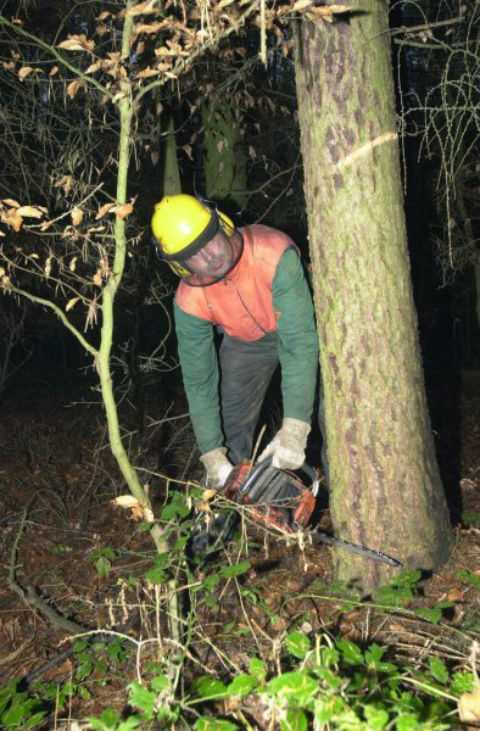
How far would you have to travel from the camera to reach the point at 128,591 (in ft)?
12.9

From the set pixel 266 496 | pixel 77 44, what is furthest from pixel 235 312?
pixel 77 44

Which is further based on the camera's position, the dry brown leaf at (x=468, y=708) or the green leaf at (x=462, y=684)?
the green leaf at (x=462, y=684)

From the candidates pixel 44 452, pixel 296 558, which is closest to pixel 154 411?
pixel 44 452

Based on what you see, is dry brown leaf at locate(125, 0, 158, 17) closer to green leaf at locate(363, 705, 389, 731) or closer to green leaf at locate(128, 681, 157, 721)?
green leaf at locate(128, 681, 157, 721)

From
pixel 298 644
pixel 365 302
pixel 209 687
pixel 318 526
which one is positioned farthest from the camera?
pixel 318 526

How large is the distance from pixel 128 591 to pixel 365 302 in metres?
2.34

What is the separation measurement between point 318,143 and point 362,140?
188 mm

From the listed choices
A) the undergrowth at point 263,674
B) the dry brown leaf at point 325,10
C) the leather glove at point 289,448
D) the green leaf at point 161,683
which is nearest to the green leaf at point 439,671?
the undergrowth at point 263,674

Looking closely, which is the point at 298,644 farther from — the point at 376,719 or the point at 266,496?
the point at 266,496

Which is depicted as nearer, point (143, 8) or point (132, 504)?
point (143, 8)

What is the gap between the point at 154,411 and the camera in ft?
33.3

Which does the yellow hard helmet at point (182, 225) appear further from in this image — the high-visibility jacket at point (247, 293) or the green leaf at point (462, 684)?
the green leaf at point (462, 684)

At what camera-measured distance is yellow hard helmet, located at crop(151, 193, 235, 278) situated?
3291 millimetres

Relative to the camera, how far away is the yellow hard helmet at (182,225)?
3291mm
